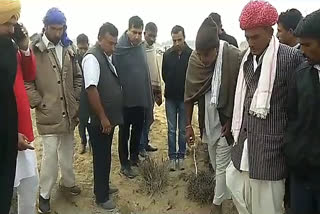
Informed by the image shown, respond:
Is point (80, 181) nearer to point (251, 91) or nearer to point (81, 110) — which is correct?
point (81, 110)

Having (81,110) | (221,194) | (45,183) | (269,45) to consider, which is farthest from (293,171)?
(45,183)

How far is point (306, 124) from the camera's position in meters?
2.86

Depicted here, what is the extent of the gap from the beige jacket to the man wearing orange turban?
114cm

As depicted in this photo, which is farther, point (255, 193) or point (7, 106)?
point (255, 193)

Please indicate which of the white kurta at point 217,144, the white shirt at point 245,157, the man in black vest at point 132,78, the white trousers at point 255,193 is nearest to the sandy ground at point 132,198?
the man in black vest at point 132,78

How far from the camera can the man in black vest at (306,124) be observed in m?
2.82

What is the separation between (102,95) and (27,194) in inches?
48.3

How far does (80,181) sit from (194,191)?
140 centimetres

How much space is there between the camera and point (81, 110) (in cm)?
433

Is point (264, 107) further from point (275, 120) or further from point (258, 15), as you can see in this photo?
point (258, 15)

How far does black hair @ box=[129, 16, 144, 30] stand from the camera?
5.12 metres

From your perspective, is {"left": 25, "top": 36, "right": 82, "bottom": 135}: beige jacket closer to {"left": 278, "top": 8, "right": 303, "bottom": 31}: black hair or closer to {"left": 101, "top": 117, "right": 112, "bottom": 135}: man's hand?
{"left": 101, "top": 117, "right": 112, "bottom": 135}: man's hand

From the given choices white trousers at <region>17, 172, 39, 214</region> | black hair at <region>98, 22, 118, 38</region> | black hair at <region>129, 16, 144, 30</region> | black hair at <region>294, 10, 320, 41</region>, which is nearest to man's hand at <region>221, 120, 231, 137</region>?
black hair at <region>294, 10, 320, 41</region>

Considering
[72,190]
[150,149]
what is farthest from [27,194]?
[150,149]
